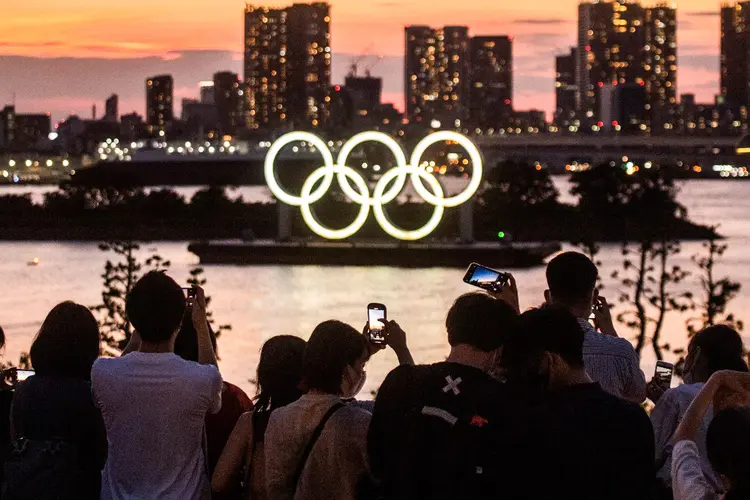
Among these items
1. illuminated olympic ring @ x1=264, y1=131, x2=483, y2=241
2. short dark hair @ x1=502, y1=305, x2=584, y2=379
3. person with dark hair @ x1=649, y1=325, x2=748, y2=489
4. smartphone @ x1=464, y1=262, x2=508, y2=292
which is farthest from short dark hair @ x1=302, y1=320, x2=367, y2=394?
illuminated olympic ring @ x1=264, y1=131, x2=483, y2=241

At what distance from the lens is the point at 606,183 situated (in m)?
61.4

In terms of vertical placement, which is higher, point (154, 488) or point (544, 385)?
point (544, 385)

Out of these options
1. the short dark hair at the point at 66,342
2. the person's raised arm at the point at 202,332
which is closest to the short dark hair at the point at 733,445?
the person's raised arm at the point at 202,332

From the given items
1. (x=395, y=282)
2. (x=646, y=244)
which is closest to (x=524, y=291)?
(x=395, y=282)

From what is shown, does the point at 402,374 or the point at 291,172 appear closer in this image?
the point at 402,374

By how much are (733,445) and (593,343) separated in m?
1.57

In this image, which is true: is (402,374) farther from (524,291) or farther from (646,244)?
(524,291)

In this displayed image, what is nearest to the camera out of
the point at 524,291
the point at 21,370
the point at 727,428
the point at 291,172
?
the point at 727,428

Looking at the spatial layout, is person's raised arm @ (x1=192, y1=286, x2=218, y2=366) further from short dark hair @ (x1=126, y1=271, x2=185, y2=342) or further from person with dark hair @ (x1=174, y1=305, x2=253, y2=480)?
short dark hair @ (x1=126, y1=271, x2=185, y2=342)

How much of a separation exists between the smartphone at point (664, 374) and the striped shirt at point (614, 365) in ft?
0.26

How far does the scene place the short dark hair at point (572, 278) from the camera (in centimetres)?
491

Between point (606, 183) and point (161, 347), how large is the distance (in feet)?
190

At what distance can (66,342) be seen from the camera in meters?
4.70

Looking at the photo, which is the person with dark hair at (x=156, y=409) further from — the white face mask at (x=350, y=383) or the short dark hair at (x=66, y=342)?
the white face mask at (x=350, y=383)
